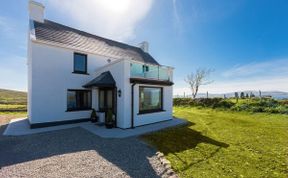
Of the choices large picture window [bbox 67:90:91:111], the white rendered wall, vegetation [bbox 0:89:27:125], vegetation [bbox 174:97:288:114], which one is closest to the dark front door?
large picture window [bbox 67:90:91:111]

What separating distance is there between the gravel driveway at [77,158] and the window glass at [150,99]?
11.5 ft

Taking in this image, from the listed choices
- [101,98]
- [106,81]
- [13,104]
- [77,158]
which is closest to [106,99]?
[101,98]

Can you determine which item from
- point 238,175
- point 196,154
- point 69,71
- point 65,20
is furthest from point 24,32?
point 238,175

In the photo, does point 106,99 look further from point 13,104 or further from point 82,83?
point 13,104

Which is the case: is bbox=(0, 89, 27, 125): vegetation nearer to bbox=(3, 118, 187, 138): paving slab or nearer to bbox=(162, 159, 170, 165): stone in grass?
bbox=(3, 118, 187, 138): paving slab

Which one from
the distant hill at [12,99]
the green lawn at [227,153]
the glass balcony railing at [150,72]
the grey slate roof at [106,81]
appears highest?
the glass balcony railing at [150,72]

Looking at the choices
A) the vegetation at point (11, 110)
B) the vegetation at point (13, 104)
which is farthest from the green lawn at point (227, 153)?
the vegetation at point (13, 104)

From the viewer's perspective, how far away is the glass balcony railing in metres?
9.05

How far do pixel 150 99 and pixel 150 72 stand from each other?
192 centimetres

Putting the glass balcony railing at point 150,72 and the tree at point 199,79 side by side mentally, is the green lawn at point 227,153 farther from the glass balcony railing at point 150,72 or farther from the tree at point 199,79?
the tree at point 199,79

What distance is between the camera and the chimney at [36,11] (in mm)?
10844

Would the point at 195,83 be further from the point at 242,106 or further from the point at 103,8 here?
the point at 103,8

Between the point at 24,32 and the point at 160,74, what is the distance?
12.2 meters

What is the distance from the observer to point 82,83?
10906mm
